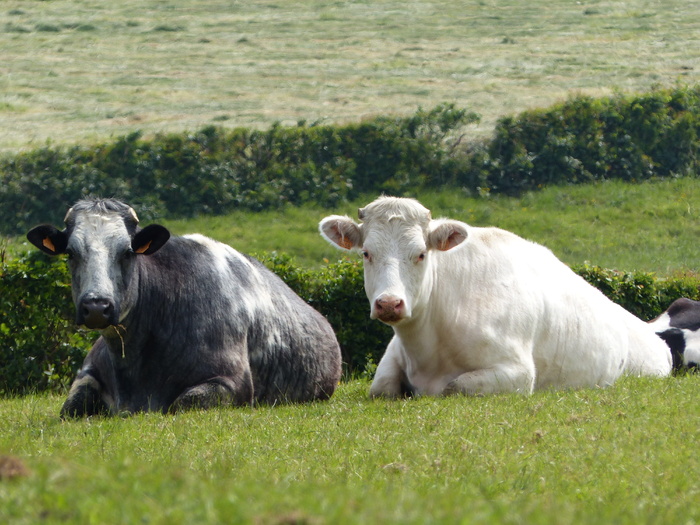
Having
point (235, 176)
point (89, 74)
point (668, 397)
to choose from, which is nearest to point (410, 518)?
point (668, 397)

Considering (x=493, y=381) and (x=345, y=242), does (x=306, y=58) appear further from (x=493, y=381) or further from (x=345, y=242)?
(x=493, y=381)

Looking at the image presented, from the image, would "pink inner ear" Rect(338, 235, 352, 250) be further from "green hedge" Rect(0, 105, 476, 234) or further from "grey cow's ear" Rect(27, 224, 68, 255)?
"green hedge" Rect(0, 105, 476, 234)

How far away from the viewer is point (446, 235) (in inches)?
441

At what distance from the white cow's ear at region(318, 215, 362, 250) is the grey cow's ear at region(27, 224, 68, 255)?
2577 millimetres

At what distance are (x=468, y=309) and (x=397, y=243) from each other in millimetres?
1197

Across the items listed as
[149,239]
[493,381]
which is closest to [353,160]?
[149,239]

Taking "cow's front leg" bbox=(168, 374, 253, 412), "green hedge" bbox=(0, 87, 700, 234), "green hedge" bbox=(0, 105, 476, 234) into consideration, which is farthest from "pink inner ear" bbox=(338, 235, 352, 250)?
"green hedge" bbox=(0, 87, 700, 234)

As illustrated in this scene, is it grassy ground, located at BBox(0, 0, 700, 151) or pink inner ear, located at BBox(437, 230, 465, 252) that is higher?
pink inner ear, located at BBox(437, 230, 465, 252)

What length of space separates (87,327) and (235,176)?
27.1m

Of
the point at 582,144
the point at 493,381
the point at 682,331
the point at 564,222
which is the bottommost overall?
the point at 564,222

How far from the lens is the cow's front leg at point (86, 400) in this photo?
35.8 feet

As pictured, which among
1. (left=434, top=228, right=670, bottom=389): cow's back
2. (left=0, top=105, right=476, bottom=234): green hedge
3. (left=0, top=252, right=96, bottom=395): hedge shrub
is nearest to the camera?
(left=434, top=228, right=670, bottom=389): cow's back

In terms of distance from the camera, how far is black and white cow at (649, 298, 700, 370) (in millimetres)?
14594

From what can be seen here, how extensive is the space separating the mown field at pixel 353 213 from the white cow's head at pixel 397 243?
3.58 feet
